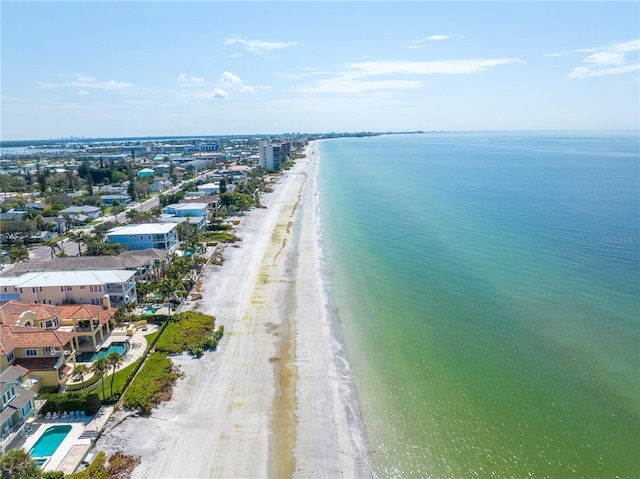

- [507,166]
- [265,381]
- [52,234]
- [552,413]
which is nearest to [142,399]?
[265,381]

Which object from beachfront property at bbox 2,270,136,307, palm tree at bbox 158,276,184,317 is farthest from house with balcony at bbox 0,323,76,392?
palm tree at bbox 158,276,184,317

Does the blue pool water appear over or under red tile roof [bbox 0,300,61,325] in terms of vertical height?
under

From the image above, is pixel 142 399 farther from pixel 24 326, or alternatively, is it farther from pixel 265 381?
pixel 24 326

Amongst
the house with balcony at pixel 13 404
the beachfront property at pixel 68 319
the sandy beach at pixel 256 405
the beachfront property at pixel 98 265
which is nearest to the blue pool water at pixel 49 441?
the house with balcony at pixel 13 404

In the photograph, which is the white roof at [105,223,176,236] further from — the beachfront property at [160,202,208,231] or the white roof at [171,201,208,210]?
the white roof at [171,201,208,210]

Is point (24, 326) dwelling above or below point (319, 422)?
above

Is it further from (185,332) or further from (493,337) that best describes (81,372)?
(493,337)
